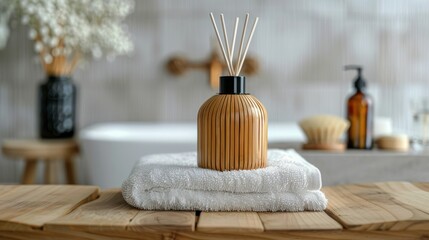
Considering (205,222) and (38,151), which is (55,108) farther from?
(205,222)

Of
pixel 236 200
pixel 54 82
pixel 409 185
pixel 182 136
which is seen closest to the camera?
pixel 236 200

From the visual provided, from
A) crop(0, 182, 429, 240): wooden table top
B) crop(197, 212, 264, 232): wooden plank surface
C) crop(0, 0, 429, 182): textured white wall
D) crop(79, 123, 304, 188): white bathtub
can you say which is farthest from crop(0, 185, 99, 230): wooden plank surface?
crop(0, 0, 429, 182): textured white wall

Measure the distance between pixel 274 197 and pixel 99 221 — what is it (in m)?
0.26

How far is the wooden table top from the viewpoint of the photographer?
71cm

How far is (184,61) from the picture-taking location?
3539 millimetres

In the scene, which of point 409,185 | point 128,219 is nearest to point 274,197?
point 128,219

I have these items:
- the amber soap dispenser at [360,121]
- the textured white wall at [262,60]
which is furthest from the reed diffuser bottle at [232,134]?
the textured white wall at [262,60]

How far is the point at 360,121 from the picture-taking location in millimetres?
1914

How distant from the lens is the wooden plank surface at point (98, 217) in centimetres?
71

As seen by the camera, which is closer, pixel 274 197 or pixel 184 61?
pixel 274 197

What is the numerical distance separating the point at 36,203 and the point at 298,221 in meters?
0.40

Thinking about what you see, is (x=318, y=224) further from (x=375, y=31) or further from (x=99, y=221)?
(x=375, y=31)

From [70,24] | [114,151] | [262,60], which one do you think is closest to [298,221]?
[114,151]

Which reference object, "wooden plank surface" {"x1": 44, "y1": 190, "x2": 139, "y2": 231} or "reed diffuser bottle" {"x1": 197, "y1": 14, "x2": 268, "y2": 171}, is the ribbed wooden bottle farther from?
"wooden plank surface" {"x1": 44, "y1": 190, "x2": 139, "y2": 231}
